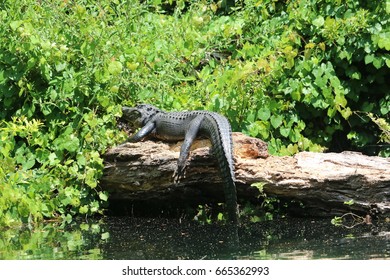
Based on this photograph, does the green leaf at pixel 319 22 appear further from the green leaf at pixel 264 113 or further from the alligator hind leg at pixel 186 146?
the alligator hind leg at pixel 186 146

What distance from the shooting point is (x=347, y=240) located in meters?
5.86

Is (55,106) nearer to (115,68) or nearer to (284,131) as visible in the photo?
(115,68)

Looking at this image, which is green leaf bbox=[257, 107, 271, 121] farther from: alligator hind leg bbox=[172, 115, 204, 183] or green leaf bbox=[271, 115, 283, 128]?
alligator hind leg bbox=[172, 115, 204, 183]

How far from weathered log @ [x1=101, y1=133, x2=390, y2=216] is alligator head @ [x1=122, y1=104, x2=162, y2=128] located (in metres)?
0.65

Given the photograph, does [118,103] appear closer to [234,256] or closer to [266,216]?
[266,216]

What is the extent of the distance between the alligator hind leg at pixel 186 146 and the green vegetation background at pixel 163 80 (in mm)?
807

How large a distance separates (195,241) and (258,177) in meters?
0.91

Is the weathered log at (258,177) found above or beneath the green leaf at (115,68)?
beneath

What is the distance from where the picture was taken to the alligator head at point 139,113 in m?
8.11

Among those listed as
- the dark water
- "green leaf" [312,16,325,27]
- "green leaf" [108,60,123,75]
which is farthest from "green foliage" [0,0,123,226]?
"green leaf" [312,16,325,27]

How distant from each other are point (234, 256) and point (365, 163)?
1.68 meters

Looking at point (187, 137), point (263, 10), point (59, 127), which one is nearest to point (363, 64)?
point (263, 10)

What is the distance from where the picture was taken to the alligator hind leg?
689 cm

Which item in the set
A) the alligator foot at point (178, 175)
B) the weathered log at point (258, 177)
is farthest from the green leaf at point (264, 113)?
the alligator foot at point (178, 175)
